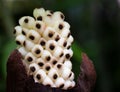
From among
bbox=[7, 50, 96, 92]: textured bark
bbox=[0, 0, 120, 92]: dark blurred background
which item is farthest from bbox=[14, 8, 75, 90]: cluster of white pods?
bbox=[0, 0, 120, 92]: dark blurred background

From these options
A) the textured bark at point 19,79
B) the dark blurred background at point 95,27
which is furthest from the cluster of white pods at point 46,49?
the dark blurred background at point 95,27

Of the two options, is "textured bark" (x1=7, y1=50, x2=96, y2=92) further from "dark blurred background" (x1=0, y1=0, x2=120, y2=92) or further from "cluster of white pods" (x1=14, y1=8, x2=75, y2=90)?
"dark blurred background" (x1=0, y1=0, x2=120, y2=92)

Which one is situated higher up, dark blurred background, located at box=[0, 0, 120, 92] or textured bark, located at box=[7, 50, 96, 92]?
dark blurred background, located at box=[0, 0, 120, 92]

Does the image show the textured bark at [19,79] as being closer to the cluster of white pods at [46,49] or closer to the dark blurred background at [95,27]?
the cluster of white pods at [46,49]

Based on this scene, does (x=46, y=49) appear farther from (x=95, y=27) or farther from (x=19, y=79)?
(x=95, y=27)

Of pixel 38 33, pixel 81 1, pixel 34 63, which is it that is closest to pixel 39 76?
pixel 34 63

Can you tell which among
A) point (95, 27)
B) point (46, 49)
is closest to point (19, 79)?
point (46, 49)

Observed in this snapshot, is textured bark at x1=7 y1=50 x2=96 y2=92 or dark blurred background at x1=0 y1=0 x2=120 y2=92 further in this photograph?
dark blurred background at x1=0 y1=0 x2=120 y2=92
